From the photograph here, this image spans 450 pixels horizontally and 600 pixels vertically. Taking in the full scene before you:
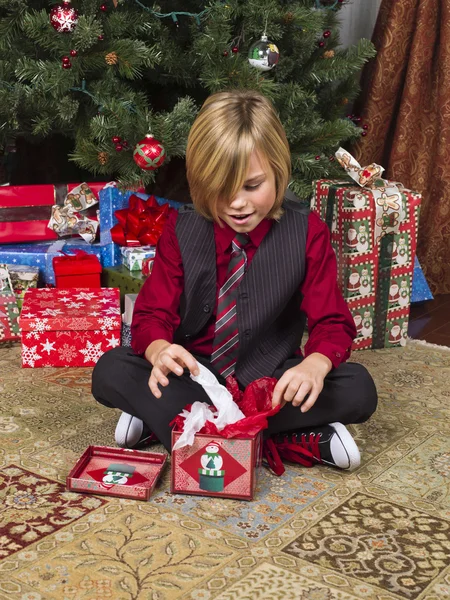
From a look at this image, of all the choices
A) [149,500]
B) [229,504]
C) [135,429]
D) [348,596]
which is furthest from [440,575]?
[135,429]

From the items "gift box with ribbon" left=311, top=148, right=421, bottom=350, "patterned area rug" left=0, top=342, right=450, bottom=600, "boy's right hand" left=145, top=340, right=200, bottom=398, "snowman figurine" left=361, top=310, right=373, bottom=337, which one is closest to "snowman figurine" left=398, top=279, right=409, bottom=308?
"gift box with ribbon" left=311, top=148, right=421, bottom=350

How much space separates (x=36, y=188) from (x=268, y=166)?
1.37 metres

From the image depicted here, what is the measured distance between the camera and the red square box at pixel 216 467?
4.64 ft

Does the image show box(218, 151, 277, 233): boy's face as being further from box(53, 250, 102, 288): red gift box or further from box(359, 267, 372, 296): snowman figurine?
box(53, 250, 102, 288): red gift box

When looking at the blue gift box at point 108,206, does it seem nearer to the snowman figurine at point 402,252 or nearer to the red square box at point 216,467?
the snowman figurine at point 402,252

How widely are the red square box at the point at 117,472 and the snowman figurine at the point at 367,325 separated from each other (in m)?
0.95

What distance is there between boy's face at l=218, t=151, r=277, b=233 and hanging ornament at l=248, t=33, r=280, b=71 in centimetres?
98

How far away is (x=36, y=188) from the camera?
8.71 feet

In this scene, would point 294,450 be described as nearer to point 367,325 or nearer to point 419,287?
point 367,325

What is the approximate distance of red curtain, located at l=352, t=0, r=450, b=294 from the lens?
2.86 meters

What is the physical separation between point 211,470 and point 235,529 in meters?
Result: 0.12

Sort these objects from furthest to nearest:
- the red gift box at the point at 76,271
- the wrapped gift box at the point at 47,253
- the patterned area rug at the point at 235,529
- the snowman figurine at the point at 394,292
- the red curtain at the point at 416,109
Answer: the red curtain at the point at 416,109 < the wrapped gift box at the point at 47,253 < the red gift box at the point at 76,271 < the snowman figurine at the point at 394,292 < the patterned area rug at the point at 235,529

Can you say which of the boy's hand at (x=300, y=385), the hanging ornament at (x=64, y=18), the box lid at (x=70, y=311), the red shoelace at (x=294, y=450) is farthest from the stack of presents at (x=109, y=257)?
the boy's hand at (x=300, y=385)

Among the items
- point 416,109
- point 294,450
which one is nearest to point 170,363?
point 294,450
